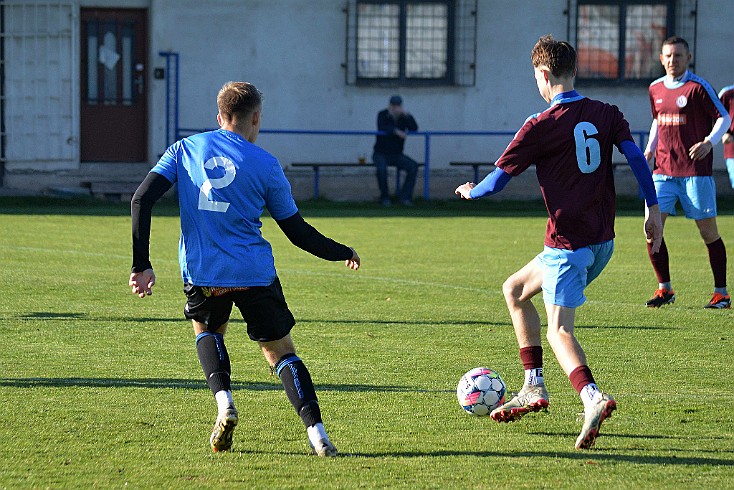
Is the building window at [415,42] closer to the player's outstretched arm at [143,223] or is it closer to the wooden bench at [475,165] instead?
the wooden bench at [475,165]

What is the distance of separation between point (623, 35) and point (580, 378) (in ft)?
66.4

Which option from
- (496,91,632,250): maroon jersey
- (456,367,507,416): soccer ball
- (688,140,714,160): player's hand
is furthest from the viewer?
(688,140,714,160): player's hand

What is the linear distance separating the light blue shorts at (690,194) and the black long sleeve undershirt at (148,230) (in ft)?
18.3

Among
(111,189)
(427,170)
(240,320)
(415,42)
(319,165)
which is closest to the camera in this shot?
(240,320)

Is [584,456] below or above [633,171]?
below

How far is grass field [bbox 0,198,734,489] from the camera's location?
5.17m

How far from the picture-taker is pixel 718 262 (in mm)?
10570

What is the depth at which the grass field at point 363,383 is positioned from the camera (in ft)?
17.0

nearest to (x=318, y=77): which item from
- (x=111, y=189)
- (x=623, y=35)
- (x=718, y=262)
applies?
(x=111, y=189)

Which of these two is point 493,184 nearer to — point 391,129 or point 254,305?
point 254,305

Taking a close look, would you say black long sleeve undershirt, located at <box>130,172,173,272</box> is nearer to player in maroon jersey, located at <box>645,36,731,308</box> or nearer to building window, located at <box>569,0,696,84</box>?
player in maroon jersey, located at <box>645,36,731,308</box>

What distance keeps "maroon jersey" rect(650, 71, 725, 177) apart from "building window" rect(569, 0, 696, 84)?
47.0ft

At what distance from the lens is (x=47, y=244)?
49.3 ft

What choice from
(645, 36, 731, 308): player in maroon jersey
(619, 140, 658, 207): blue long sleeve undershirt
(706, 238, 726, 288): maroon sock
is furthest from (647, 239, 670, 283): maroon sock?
(619, 140, 658, 207): blue long sleeve undershirt
